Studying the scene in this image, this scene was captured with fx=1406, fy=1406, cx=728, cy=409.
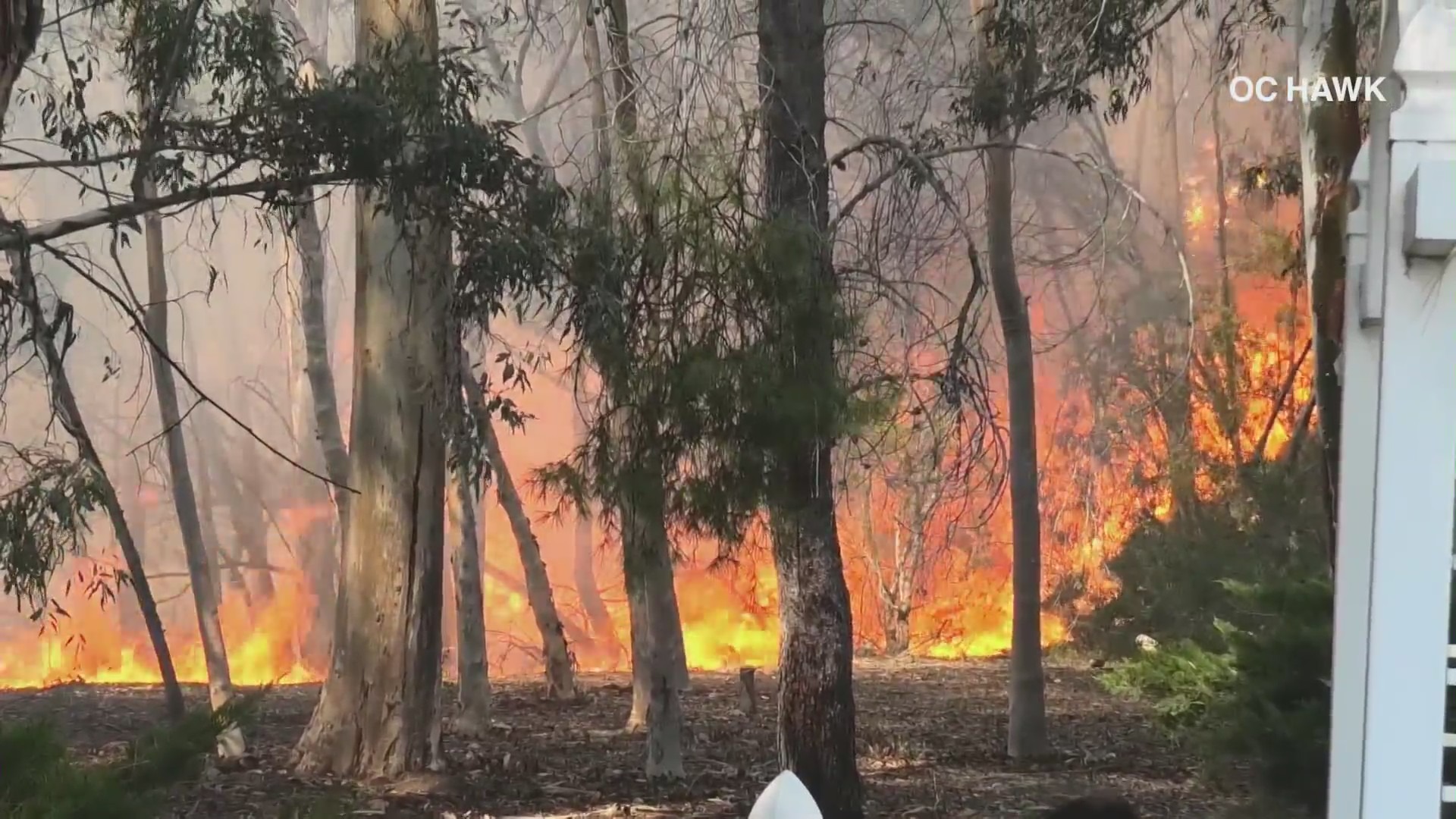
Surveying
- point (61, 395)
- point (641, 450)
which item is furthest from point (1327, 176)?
point (61, 395)

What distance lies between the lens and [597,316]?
453 centimetres

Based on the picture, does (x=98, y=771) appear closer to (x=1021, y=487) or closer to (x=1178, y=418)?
(x=1021, y=487)

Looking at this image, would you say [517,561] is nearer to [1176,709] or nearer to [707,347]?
[1176,709]

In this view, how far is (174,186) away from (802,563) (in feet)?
8.69

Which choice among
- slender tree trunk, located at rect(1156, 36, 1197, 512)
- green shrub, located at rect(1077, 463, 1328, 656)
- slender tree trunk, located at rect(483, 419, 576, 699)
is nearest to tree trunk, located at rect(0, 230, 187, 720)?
slender tree trunk, located at rect(483, 419, 576, 699)

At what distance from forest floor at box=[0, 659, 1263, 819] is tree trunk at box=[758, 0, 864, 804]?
0.64 meters

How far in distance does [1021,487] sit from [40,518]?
179 inches

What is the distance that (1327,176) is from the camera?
457cm

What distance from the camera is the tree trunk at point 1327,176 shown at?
445 cm

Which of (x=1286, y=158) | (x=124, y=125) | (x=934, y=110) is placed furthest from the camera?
(x=934, y=110)

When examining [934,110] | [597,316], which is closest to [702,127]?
[597,316]

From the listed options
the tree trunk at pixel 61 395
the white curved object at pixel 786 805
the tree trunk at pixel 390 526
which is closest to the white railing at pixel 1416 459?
the white curved object at pixel 786 805

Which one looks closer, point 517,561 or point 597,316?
point 597,316

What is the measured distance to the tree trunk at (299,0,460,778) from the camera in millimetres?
6359
